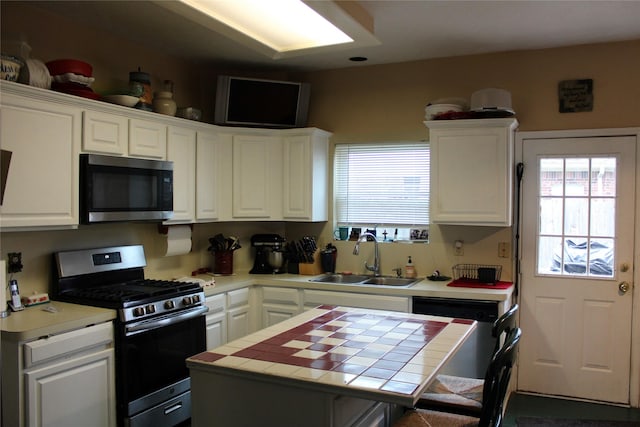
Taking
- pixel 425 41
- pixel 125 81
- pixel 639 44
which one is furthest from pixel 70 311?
pixel 639 44

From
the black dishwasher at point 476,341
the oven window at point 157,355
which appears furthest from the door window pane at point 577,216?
the oven window at point 157,355

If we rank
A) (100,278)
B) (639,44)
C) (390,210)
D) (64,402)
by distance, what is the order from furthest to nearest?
(390,210), (639,44), (100,278), (64,402)

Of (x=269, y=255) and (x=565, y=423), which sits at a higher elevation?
(x=269, y=255)

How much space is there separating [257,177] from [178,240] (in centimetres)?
85

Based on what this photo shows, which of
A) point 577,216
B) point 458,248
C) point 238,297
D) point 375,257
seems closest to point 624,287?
point 577,216

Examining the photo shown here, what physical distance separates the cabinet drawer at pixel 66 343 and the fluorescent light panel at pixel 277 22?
173cm

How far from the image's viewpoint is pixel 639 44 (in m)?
3.85

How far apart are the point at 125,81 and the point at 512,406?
12.0ft

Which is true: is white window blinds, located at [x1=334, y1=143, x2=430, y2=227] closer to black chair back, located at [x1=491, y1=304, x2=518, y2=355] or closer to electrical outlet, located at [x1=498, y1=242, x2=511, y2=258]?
electrical outlet, located at [x1=498, y1=242, x2=511, y2=258]

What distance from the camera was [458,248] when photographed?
4.32 metres

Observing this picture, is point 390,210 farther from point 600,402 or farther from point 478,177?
point 600,402

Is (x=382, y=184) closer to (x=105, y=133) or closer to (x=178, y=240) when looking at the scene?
(x=178, y=240)

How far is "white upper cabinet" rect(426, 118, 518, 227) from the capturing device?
12.6ft

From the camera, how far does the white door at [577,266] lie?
3900 mm
